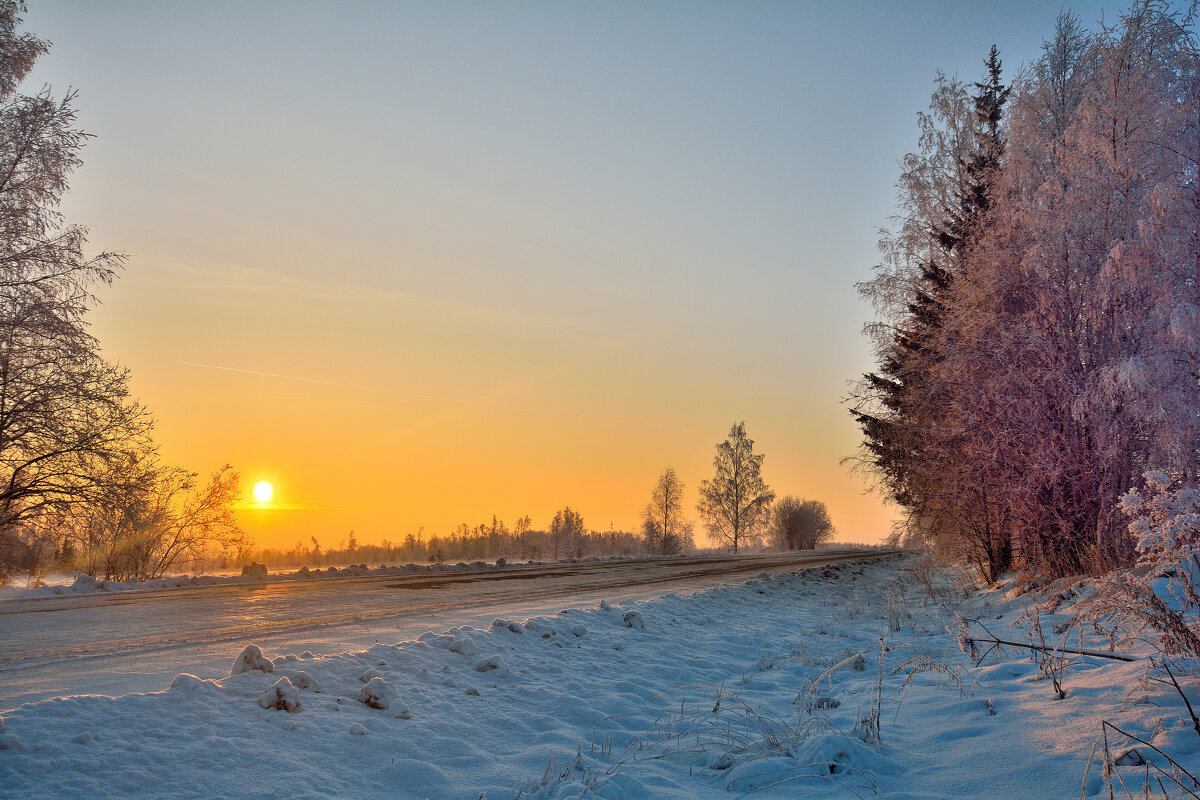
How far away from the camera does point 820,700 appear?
17.7ft

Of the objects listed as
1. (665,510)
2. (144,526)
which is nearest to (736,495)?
(665,510)

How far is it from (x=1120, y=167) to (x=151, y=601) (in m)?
17.5

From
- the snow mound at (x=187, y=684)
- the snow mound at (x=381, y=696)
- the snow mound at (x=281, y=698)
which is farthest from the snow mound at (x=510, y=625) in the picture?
the snow mound at (x=187, y=684)

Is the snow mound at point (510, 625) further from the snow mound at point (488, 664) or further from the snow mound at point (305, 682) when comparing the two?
the snow mound at point (305, 682)

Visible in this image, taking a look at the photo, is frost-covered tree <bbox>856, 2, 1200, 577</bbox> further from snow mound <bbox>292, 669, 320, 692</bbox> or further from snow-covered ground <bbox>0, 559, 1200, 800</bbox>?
snow mound <bbox>292, 669, 320, 692</bbox>

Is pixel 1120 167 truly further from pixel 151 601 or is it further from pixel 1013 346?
pixel 151 601

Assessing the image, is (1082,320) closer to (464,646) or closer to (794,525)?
(464,646)

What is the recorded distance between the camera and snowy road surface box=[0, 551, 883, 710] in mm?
5691

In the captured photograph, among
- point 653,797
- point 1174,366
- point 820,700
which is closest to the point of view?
point 653,797

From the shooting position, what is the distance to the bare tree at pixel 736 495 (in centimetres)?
5225

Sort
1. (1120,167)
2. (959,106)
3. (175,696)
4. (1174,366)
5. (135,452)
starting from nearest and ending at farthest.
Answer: (175,696), (1174,366), (1120,167), (135,452), (959,106)

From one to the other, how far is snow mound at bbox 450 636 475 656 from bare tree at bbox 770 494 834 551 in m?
52.0

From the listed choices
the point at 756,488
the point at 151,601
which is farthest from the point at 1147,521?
the point at 756,488

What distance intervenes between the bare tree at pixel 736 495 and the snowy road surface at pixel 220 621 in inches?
1457
